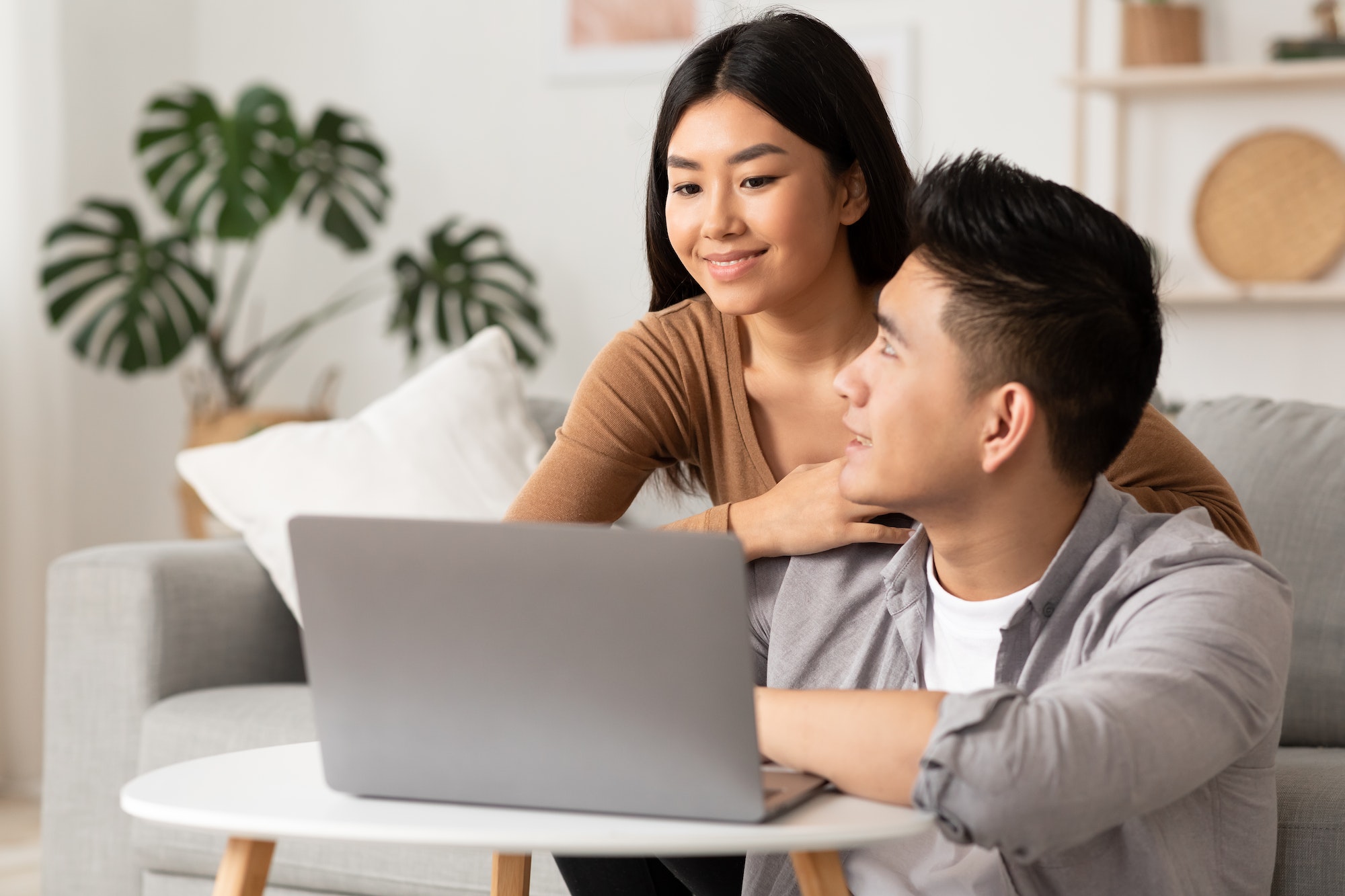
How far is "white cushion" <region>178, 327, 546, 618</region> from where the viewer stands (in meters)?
2.22

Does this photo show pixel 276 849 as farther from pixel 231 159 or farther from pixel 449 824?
pixel 231 159

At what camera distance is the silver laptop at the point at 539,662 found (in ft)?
2.60

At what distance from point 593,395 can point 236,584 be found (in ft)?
3.05

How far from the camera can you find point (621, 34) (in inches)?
147

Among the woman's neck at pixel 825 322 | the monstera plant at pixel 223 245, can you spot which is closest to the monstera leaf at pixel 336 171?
the monstera plant at pixel 223 245

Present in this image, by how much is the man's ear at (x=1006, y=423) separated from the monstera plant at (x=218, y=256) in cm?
254

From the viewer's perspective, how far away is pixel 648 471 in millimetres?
1566

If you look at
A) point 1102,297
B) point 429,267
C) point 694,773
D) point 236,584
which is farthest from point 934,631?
point 429,267

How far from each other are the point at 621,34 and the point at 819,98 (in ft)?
8.09

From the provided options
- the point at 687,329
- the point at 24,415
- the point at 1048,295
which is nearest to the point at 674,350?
the point at 687,329

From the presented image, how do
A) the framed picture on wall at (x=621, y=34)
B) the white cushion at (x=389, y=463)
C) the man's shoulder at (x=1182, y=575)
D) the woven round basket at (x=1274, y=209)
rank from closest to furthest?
the man's shoulder at (x=1182, y=575), the white cushion at (x=389, y=463), the woven round basket at (x=1274, y=209), the framed picture on wall at (x=621, y=34)

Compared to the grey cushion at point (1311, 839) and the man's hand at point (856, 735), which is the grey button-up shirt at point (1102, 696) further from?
the grey cushion at point (1311, 839)

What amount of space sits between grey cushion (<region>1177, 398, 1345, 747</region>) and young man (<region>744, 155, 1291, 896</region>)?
2.23 ft

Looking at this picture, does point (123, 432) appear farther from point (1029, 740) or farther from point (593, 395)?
point (1029, 740)
